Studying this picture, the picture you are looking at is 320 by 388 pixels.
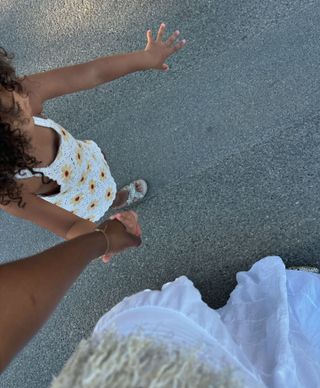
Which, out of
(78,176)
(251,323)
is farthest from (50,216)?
(251,323)

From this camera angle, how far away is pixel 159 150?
1.40 meters

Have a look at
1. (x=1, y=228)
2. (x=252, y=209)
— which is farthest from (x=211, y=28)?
(x=1, y=228)

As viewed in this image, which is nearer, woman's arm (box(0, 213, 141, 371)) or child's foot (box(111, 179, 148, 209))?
woman's arm (box(0, 213, 141, 371))

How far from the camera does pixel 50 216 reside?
1.03 meters

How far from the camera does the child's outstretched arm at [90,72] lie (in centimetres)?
106

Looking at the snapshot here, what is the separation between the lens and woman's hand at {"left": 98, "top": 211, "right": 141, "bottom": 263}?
0.94m

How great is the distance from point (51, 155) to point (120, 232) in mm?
269

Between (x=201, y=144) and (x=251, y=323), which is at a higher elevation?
(x=201, y=144)

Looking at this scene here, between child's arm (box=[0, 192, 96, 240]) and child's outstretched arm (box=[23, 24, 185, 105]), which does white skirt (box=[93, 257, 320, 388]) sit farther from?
child's outstretched arm (box=[23, 24, 185, 105])

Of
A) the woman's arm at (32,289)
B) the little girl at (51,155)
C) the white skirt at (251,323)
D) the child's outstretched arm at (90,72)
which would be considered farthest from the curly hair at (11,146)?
the white skirt at (251,323)

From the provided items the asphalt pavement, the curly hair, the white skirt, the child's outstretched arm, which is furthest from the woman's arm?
the asphalt pavement

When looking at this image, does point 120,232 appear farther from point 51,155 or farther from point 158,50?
point 158,50

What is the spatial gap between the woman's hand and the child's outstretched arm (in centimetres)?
34

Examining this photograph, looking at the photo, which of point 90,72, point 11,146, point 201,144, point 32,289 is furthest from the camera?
point 201,144
